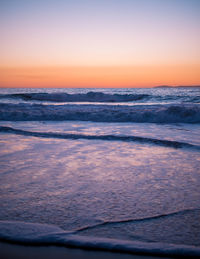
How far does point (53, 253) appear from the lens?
0.93 meters

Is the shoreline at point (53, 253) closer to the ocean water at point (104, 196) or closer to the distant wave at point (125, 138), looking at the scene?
the ocean water at point (104, 196)

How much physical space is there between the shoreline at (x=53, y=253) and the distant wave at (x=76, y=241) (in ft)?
0.06

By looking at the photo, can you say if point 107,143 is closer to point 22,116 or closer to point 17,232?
point 17,232

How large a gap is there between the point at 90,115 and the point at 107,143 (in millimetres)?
4289

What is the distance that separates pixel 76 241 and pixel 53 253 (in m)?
0.11

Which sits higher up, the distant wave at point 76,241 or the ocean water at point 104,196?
the ocean water at point 104,196

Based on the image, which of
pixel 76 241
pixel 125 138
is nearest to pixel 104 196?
pixel 76 241

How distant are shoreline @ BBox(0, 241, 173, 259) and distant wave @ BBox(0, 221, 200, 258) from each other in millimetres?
18

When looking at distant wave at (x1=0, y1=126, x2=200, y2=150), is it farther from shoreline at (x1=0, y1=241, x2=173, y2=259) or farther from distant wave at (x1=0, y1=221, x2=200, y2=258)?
shoreline at (x1=0, y1=241, x2=173, y2=259)

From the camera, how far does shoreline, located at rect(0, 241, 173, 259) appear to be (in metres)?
0.91

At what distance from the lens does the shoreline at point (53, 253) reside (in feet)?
2.98

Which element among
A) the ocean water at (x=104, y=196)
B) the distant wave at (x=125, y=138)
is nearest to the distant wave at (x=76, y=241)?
the ocean water at (x=104, y=196)

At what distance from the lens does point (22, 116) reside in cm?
697

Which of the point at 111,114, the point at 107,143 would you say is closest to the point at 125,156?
the point at 107,143
